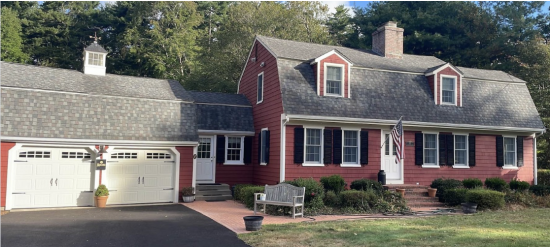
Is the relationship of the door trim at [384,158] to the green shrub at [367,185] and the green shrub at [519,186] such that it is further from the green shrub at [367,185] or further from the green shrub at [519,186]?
the green shrub at [519,186]

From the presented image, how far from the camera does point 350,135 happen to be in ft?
54.1

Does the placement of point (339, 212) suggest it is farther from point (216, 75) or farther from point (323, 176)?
point (216, 75)

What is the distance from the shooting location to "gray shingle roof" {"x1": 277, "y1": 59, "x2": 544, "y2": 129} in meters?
15.9

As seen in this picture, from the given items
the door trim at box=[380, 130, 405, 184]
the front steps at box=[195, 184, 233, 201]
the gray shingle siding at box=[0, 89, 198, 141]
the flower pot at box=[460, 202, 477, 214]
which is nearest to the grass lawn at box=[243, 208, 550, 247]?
the flower pot at box=[460, 202, 477, 214]

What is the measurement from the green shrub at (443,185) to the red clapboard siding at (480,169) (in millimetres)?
943

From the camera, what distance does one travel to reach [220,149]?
17.9m

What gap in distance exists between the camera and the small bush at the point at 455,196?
49.2 ft

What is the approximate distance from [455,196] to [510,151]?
5868 millimetres

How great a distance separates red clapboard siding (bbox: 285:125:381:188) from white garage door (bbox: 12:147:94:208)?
22.9ft

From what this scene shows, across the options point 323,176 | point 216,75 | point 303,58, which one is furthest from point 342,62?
point 216,75

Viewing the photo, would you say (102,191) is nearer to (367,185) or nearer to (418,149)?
(367,185)

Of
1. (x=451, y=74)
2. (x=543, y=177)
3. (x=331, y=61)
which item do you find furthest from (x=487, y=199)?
(x=543, y=177)

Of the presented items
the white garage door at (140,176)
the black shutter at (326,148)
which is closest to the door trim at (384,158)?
the black shutter at (326,148)

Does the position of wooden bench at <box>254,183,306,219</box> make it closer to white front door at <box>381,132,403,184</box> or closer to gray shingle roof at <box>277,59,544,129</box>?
gray shingle roof at <box>277,59,544,129</box>
